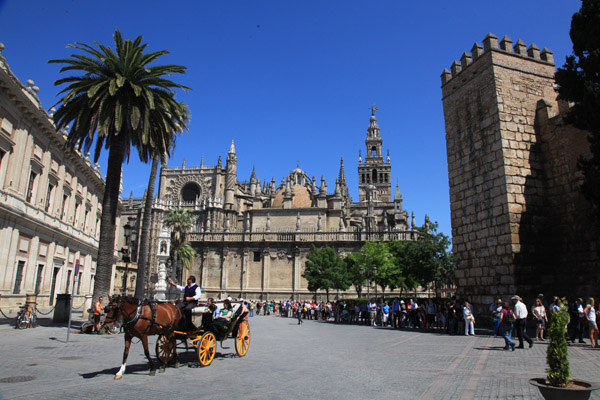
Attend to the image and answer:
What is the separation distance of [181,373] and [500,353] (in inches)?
314

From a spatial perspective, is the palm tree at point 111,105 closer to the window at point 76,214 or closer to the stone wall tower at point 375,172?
the window at point 76,214

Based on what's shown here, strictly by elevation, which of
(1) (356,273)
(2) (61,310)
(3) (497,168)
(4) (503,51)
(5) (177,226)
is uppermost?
(4) (503,51)

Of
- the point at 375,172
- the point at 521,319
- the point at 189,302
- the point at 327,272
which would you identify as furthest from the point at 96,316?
the point at 375,172

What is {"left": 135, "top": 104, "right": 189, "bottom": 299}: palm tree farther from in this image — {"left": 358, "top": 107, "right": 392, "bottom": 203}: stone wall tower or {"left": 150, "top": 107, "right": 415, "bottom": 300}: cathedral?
{"left": 358, "top": 107, "right": 392, "bottom": 203}: stone wall tower

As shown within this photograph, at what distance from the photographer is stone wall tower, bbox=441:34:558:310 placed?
15.2m

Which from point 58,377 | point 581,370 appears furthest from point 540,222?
point 58,377

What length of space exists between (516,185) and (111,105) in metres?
16.4

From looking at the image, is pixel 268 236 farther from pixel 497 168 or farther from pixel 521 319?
pixel 521 319

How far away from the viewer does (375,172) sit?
3905 inches

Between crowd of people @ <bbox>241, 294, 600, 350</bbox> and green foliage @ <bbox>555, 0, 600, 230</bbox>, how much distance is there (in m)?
3.16

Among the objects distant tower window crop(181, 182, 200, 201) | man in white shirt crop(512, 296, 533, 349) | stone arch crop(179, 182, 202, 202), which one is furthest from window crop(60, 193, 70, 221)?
distant tower window crop(181, 182, 200, 201)

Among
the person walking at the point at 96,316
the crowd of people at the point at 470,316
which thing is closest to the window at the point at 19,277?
the person walking at the point at 96,316

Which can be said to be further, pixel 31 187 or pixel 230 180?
pixel 230 180

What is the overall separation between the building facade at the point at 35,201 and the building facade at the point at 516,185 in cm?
1538
